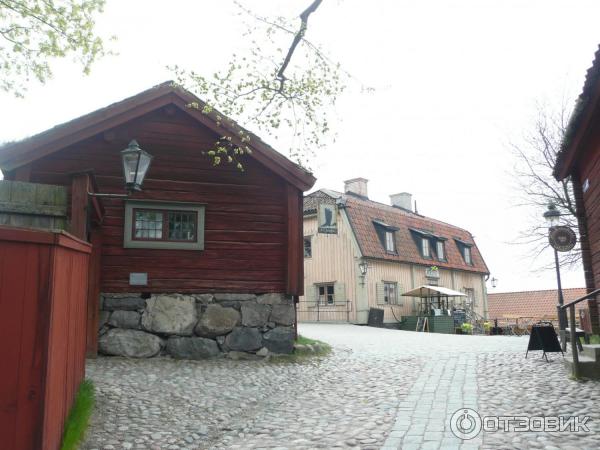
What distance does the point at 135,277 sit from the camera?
10195mm

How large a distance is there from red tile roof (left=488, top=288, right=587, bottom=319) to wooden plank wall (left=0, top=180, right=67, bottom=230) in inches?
1293

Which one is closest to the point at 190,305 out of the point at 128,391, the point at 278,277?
the point at 278,277

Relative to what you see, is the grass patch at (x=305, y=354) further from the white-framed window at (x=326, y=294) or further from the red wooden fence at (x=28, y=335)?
the white-framed window at (x=326, y=294)

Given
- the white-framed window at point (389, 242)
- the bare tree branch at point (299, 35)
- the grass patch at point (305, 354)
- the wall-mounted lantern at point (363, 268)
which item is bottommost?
the grass patch at point (305, 354)

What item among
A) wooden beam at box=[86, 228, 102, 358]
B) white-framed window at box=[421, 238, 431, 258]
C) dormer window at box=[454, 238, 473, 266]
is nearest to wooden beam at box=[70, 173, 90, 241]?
wooden beam at box=[86, 228, 102, 358]

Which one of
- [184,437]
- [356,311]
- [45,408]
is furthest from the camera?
[356,311]

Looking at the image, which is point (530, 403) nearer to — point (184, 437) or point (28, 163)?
point (184, 437)

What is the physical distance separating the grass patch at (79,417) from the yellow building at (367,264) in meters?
16.8

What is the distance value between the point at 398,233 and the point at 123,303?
19593mm

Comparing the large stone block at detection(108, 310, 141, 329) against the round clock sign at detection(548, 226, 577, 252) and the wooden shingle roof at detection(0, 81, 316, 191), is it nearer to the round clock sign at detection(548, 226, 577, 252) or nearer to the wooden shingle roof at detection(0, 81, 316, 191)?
the wooden shingle roof at detection(0, 81, 316, 191)

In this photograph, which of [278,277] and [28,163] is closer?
[28,163]

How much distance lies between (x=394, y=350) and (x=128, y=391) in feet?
23.2

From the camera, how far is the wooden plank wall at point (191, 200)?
10.3 m

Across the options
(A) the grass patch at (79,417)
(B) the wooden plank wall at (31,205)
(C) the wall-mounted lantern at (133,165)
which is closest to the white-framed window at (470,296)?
(C) the wall-mounted lantern at (133,165)
